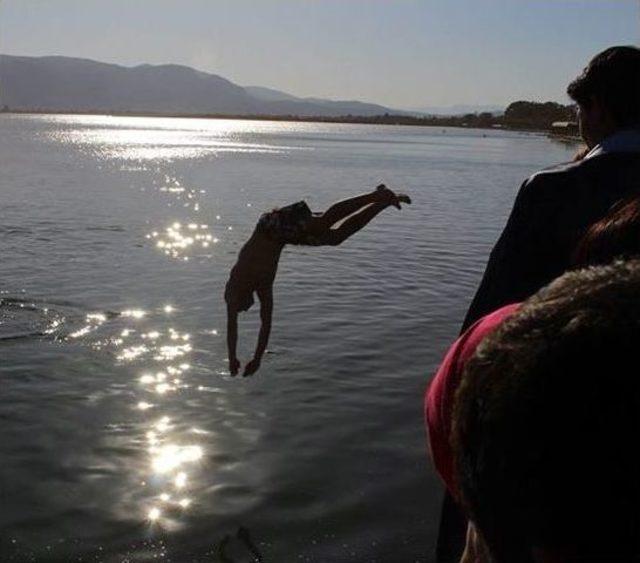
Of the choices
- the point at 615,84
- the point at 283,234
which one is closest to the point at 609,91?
the point at 615,84

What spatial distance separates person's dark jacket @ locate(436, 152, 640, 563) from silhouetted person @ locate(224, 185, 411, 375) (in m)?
2.86

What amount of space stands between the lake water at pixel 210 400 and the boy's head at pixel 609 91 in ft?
13.9

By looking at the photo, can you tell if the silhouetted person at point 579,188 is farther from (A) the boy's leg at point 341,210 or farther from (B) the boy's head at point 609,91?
(A) the boy's leg at point 341,210

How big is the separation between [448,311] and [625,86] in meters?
11.2

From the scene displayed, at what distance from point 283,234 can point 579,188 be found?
359cm

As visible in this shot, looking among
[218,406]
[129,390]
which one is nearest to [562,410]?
[218,406]

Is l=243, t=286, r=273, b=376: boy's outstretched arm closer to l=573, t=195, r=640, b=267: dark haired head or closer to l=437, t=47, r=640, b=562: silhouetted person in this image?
l=437, t=47, r=640, b=562: silhouetted person

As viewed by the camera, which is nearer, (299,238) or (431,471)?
(299,238)

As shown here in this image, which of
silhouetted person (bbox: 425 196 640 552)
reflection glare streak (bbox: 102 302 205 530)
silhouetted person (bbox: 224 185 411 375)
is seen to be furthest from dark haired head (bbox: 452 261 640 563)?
reflection glare streak (bbox: 102 302 205 530)

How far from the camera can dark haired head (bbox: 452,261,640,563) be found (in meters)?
1.09

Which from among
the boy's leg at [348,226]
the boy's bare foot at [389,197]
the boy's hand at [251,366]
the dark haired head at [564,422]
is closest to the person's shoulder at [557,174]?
the dark haired head at [564,422]

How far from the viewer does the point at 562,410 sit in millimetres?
1099

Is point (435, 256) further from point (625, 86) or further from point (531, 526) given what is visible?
point (531, 526)

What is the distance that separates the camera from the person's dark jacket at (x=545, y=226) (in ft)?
10.7
